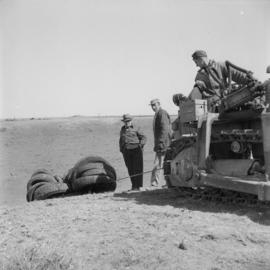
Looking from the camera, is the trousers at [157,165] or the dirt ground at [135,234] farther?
the trousers at [157,165]

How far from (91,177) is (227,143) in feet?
10.3

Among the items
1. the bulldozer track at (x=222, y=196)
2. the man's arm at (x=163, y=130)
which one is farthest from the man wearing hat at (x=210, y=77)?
the man's arm at (x=163, y=130)

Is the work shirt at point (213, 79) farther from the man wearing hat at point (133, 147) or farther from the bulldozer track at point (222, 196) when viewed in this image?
the man wearing hat at point (133, 147)

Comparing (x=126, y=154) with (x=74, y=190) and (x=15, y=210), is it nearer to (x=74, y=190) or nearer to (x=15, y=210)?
(x=74, y=190)

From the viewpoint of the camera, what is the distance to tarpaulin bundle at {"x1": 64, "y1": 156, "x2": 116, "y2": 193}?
960 centimetres

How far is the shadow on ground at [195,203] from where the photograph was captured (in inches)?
248

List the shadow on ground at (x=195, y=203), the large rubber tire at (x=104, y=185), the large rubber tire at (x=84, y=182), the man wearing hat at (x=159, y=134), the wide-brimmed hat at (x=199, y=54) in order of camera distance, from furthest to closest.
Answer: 1. the man wearing hat at (x=159, y=134)
2. the large rubber tire at (x=104, y=185)
3. the large rubber tire at (x=84, y=182)
4. the wide-brimmed hat at (x=199, y=54)
5. the shadow on ground at (x=195, y=203)

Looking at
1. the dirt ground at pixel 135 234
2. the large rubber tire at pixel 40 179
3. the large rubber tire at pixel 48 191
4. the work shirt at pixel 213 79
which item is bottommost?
the large rubber tire at pixel 48 191

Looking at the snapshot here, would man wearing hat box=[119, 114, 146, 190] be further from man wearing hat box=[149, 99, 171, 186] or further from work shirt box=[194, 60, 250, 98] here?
work shirt box=[194, 60, 250, 98]

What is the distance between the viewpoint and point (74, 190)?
32.1 feet

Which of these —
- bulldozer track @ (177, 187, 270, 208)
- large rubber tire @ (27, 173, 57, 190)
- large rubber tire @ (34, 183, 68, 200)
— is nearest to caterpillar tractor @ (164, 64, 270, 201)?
bulldozer track @ (177, 187, 270, 208)

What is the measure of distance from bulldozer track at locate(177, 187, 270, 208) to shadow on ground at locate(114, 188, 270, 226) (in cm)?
2

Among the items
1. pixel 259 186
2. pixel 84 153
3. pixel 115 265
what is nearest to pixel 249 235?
pixel 259 186

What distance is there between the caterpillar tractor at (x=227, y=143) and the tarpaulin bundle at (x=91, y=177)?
1.65 m
